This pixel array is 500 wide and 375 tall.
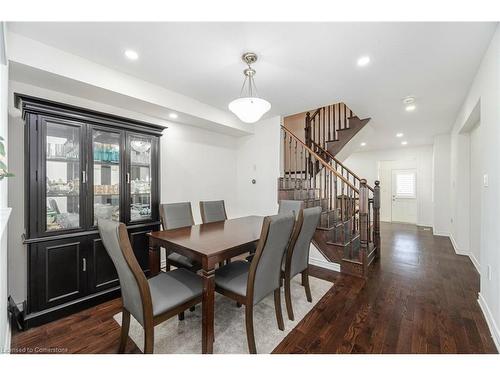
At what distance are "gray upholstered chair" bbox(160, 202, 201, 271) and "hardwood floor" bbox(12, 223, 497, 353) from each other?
0.69 m

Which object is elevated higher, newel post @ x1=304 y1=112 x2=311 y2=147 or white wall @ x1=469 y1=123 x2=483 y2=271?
newel post @ x1=304 y1=112 x2=311 y2=147

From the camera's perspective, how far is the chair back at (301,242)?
6.46ft

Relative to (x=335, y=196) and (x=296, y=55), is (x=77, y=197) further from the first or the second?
(x=335, y=196)

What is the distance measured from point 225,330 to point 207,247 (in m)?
0.77

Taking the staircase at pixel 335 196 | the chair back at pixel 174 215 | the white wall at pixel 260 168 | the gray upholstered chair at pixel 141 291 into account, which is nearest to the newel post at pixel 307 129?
the staircase at pixel 335 196

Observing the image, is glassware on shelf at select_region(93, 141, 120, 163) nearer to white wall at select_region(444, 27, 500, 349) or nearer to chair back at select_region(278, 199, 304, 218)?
chair back at select_region(278, 199, 304, 218)

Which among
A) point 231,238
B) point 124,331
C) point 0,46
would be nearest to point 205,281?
point 231,238

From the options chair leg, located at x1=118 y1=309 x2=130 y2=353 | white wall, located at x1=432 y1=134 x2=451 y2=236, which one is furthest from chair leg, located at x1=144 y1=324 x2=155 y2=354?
white wall, located at x1=432 y1=134 x2=451 y2=236

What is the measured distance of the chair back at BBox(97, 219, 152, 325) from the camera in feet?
4.15

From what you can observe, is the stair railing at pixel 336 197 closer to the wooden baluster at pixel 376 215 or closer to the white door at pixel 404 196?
the wooden baluster at pixel 376 215

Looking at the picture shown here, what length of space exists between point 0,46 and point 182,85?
1.60m

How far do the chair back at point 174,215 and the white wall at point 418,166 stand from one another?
6613mm

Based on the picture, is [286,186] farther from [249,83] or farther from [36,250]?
[36,250]

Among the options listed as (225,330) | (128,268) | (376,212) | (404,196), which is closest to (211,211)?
(225,330)
